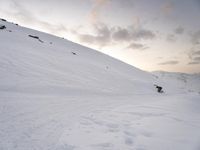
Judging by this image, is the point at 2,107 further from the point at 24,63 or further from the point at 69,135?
the point at 24,63

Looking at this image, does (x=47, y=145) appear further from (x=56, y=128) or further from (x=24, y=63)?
(x=24, y=63)

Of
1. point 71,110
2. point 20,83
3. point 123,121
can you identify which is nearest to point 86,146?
point 123,121

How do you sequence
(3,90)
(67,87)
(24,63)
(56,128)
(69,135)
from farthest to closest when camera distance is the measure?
1. (24,63)
2. (67,87)
3. (3,90)
4. (56,128)
5. (69,135)

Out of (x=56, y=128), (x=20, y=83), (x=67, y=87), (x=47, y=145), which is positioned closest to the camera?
(x=47, y=145)

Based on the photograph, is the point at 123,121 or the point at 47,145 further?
the point at 123,121

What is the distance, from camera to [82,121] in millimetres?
6156

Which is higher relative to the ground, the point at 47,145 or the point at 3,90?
the point at 3,90

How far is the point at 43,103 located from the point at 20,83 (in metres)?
3.20

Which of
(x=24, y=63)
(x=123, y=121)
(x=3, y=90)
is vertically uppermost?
(x=24, y=63)

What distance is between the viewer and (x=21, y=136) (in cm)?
456

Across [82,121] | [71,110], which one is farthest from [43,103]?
[82,121]

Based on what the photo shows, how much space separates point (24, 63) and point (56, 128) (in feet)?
32.0

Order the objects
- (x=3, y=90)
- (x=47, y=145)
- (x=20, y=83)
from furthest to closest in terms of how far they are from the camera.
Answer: (x=20, y=83), (x=3, y=90), (x=47, y=145)

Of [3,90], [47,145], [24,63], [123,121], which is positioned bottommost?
[47,145]
